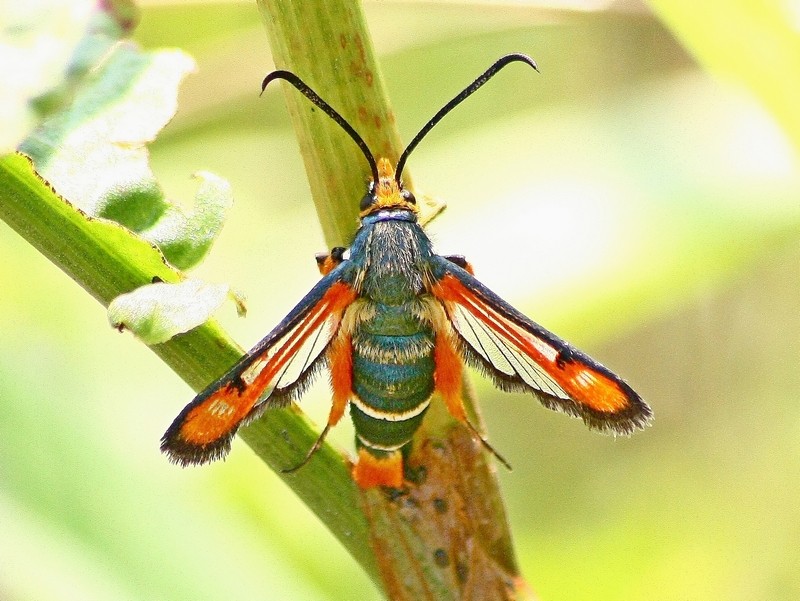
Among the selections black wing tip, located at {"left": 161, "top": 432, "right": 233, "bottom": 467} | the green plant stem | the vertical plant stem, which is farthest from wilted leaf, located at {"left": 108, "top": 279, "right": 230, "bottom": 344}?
black wing tip, located at {"left": 161, "top": 432, "right": 233, "bottom": 467}

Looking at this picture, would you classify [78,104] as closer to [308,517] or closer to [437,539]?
[437,539]

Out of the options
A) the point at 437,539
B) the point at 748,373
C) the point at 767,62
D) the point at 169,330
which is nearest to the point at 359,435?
the point at 437,539

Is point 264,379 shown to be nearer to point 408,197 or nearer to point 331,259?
point 331,259

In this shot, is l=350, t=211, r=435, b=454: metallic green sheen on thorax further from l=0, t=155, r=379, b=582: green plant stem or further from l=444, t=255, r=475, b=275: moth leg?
l=0, t=155, r=379, b=582: green plant stem

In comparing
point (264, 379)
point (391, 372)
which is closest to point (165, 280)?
point (264, 379)

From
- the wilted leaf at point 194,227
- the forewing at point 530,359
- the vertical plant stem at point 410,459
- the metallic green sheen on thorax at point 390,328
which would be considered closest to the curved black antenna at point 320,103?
the vertical plant stem at point 410,459

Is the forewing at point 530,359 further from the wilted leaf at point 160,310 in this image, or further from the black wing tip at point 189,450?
the wilted leaf at point 160,310
